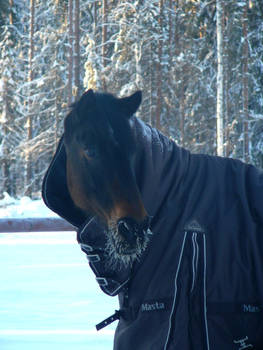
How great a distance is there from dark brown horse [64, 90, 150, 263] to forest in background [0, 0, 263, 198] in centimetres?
1278

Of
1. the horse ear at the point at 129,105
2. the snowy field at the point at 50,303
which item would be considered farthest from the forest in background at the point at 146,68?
the horse ear at the point at 129,105

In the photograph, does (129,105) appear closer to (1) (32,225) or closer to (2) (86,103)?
(2) (86,103)

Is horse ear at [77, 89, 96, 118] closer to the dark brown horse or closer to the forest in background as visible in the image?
the dark brown horse

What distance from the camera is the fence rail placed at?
701 centimetres

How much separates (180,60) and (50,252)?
45.9 feet

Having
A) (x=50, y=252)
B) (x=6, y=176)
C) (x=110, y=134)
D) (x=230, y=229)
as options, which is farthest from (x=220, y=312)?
(x=6, y=176)

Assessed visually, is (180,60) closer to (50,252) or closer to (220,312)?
(50,252)

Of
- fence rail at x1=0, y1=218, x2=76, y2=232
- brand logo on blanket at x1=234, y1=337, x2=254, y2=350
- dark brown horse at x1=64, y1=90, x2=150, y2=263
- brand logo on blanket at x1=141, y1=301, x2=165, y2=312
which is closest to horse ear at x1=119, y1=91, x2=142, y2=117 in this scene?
dark brown horse at x1=64, y1=90, x2=150, y2=263

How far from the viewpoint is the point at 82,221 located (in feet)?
8.45

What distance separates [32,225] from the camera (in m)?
7.08

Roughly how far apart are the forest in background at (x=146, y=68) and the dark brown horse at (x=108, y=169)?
12.8 m

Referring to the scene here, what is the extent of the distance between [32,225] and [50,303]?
2.72 metres

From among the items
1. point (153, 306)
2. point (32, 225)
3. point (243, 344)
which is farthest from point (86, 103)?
point (32, 225)

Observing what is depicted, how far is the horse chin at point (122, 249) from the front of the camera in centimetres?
209
